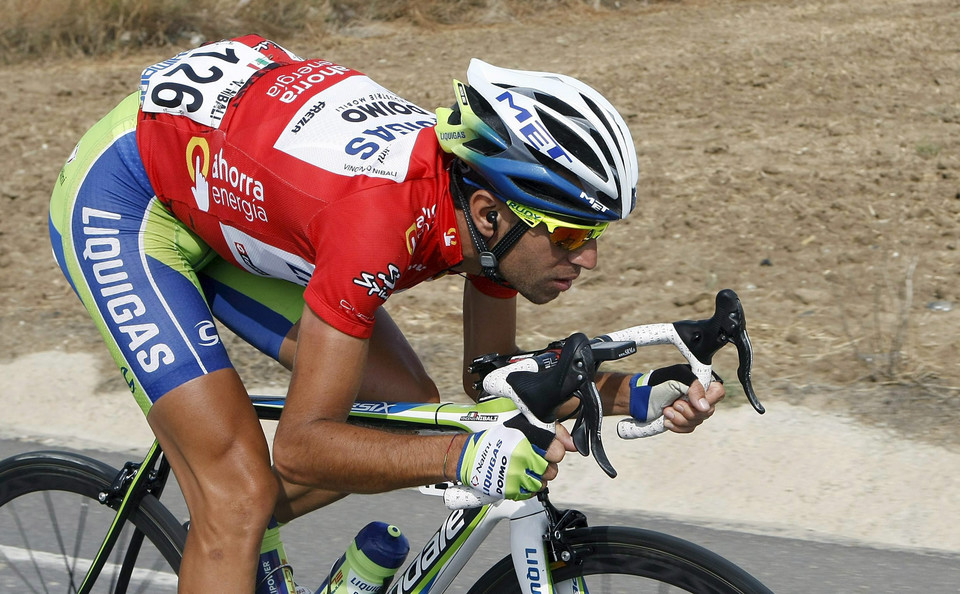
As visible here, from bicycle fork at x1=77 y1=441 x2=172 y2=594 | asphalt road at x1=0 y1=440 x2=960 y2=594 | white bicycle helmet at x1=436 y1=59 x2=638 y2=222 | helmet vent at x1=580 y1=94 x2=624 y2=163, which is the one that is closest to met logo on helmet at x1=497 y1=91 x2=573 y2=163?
white bicycle helmet at x1=436 y1=59 x2=638 y2=222

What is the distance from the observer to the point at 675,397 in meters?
2.45

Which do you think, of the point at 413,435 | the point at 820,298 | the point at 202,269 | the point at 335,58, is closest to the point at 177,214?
the point at 202,269

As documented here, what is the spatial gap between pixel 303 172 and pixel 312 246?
0.57 ft

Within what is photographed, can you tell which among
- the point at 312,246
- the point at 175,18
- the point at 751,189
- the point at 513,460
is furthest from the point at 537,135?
the point at 175,18

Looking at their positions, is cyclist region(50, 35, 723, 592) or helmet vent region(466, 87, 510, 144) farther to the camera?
helmet vent region(466, 87, 510, 144)

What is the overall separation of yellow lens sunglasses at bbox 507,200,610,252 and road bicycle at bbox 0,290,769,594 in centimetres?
24

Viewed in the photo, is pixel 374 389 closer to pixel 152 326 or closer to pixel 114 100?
pixel 152 326

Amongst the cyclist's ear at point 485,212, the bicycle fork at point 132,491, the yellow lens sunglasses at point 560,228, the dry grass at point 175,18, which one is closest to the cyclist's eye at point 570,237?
the yellow lens sunglasses at point 560,228

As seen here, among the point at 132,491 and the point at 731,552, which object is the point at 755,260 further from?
the point at 132,491

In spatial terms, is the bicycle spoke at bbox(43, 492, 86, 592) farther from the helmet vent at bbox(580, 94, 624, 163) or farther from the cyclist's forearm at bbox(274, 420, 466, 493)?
the helmet vent at bbox(580, 94, 624, 163)

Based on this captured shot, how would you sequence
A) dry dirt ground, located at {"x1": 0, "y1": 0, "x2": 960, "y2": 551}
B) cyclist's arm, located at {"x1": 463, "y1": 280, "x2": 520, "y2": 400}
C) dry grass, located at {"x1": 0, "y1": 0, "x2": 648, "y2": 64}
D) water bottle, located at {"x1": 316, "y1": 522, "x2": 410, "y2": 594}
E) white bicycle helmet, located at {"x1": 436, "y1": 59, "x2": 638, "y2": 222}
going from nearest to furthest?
white bicycle helmet, located at {"x1": 436, "y1": 59, "x2": 638, "y2": 222}, water bottle, located at {"x1": 316, "y1": 522, "x2": 410, "y2": 594}, cyclist's arm, located at {"x1": 463, "y1": 280, "x2": 520, "y2": 400}, dry dirt ground, located at {"x1": 0, "y1": 0, "x2": 960, "y2": 551}, dry grass, located at {"x1": 0, "y1": 0, "x2": 648, "y2": 64}

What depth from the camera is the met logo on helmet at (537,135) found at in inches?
94.9

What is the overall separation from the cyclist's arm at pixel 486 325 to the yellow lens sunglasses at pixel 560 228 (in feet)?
1.78

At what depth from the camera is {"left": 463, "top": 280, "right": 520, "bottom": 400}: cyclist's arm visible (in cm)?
304
